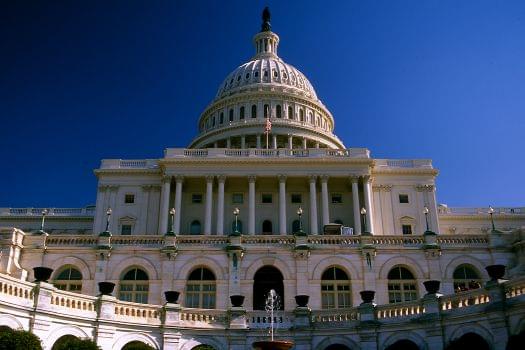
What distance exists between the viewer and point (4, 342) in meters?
25.3

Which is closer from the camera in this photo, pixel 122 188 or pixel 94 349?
pixel 94 349

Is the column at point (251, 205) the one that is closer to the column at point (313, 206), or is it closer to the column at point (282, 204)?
the column at point (282, 204)

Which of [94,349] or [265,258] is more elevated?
[265,258]

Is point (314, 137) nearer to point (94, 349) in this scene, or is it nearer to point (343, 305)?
point (343, 305)

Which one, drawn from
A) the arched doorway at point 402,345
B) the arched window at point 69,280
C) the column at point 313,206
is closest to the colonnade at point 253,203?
the column at point 313,206

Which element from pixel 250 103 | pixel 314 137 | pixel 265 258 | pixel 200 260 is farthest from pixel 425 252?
pixel 250 103

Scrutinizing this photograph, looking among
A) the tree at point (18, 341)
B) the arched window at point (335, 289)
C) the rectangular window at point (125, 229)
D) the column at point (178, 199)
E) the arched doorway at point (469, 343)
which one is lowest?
the tree at point (18, 341)

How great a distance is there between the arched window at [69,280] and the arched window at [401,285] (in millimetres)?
24439

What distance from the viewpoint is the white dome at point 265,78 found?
12534cm

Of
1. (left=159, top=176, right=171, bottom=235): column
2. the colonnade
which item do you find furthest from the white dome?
(left=159, top=176, right=171, bottom=235): column

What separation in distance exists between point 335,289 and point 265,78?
87775 millimetres

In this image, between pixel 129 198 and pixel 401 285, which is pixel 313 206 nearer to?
pixel 129 198

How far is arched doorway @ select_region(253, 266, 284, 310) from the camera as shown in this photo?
4550cm

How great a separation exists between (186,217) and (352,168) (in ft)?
79.4
